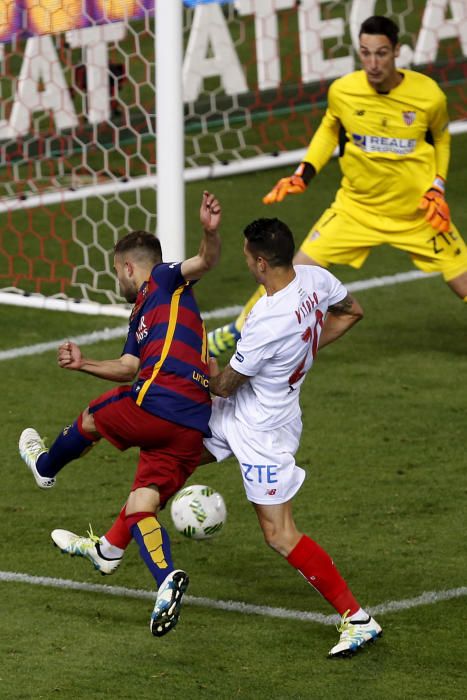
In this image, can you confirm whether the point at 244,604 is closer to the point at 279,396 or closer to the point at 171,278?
the point at 279,396

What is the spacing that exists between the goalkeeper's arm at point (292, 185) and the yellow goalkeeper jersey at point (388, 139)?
109mm

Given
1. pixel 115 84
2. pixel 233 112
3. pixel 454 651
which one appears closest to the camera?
pixel 454 651

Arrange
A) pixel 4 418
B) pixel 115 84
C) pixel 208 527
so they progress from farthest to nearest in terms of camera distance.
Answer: pixel 115 84, pixel 4 418, pixel 208 527

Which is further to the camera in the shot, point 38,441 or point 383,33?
Answer: point 383,33

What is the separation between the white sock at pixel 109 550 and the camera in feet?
20.3

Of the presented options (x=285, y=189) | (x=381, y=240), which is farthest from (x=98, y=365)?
(x=381, y=240)

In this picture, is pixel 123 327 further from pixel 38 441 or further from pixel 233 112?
pixel 233 112

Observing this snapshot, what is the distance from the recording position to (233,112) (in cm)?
1588

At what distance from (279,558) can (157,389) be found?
1177 millimetres

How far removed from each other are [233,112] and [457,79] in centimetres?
246

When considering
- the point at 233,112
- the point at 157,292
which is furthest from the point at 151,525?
the point at 233,112

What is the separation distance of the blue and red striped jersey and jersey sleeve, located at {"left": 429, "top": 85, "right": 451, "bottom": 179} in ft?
11.2

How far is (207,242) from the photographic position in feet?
19.5

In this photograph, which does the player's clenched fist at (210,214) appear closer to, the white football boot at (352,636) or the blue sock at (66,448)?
the blue sock at (66,448)
